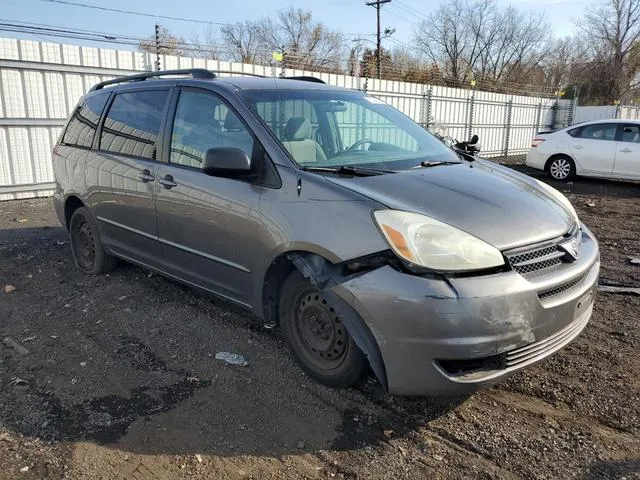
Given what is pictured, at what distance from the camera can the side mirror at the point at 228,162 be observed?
3219 mm

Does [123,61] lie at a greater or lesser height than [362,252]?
greater

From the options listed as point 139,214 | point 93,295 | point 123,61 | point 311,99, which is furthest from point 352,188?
point 123,61

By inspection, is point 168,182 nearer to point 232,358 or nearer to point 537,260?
point 232,358

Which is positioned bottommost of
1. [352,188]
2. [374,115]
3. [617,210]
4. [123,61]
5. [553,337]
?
[617,210]

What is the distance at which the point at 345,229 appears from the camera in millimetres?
2799

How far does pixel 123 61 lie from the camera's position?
403 inches

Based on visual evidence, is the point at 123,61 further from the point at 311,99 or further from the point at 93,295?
the point at 311,99

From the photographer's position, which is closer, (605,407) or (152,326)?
(605,407)

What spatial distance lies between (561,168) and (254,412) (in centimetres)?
1201

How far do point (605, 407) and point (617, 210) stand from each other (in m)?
7.47

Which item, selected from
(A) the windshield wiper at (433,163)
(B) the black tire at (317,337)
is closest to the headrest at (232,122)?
(B) the black tire at (317,337)

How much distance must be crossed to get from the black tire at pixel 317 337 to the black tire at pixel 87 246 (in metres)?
2.61

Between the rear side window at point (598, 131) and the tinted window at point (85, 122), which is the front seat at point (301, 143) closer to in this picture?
the tinted window at point (85, 122)

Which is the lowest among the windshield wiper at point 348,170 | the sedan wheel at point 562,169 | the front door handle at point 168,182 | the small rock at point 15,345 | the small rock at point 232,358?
the small rock at point 15,345
